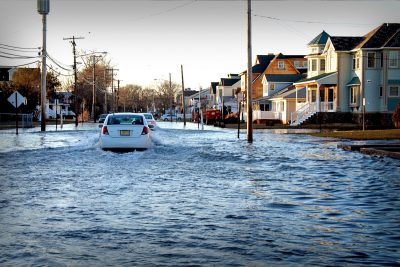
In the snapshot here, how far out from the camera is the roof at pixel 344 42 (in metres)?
60.0

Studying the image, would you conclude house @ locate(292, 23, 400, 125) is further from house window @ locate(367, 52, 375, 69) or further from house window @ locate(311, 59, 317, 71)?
house window @ locate(311, 59, 317, 71)

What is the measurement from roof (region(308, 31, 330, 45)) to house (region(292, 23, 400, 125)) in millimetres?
3394

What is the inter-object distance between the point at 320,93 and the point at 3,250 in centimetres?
6081

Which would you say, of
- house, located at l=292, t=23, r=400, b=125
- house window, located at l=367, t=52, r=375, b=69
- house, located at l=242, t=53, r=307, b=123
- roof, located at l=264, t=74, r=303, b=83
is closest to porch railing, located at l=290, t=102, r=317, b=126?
house, located at l=292, t=23, r=400, b=125

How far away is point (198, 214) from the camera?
902cm

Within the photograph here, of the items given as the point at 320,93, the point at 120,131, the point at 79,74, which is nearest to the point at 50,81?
the point at 79,74

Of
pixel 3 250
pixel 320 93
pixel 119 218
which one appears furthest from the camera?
pixel 320 93

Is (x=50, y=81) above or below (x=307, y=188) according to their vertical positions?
above

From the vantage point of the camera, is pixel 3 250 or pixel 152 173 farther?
pixel 152 173

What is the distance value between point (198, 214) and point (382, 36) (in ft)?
173

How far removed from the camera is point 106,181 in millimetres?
13109

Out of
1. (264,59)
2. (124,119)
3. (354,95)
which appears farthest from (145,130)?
(264,59)

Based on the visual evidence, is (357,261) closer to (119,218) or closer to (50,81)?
(119,218)

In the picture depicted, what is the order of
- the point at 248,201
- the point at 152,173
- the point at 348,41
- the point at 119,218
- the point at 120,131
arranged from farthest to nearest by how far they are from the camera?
the point at 348,41 < the point at 120,131 < the point at 152,173 < the point at 248,201 < the point at 119,218
